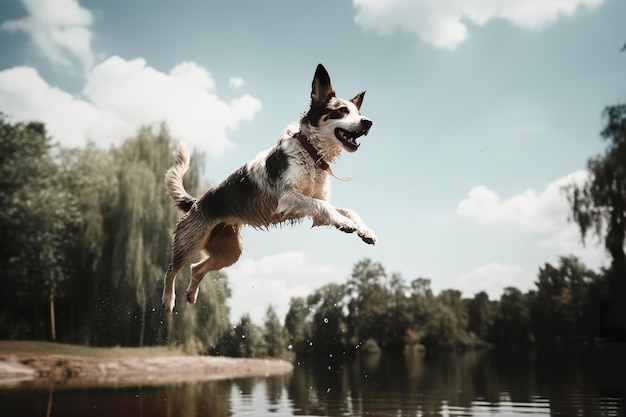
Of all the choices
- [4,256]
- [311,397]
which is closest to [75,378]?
[311,397]

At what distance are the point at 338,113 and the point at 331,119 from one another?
65mm

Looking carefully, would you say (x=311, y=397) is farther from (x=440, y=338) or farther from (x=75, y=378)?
(x=440, y=338)

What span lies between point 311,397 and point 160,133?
9949mm

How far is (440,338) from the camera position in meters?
35.2

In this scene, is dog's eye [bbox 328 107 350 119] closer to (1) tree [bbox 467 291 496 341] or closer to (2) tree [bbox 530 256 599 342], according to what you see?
(2) tree [bbox 530 256 599 342]

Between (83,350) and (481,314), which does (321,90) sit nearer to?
(83,350)

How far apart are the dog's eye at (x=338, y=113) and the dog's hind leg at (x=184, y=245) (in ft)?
4.73

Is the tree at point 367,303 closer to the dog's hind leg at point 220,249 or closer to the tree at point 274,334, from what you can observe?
the tree at point 274,334

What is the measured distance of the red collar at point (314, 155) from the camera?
12.9 feet

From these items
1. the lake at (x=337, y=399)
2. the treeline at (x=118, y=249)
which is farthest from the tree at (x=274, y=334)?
the lake at (x=337, y=399)

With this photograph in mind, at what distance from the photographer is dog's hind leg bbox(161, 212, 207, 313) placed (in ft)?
14.7

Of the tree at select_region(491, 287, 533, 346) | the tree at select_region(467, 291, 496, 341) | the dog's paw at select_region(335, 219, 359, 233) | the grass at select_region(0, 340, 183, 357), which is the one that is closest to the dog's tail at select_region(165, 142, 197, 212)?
the dog's paw at select_region(335, 219, 359, 233)

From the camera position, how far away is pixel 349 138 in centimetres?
377

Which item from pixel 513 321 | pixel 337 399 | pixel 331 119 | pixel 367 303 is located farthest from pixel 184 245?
pixel 513 321
